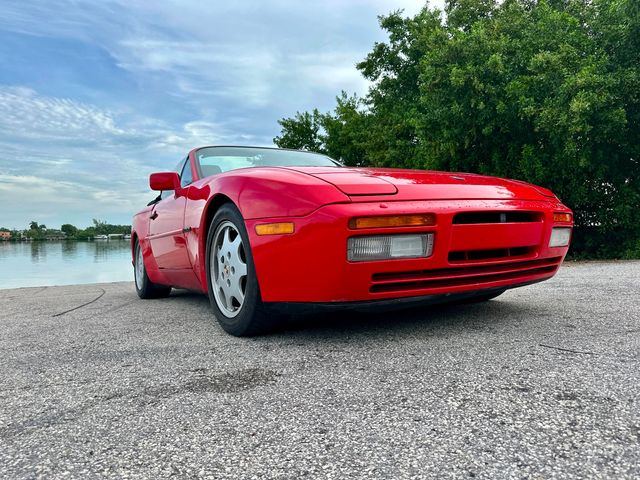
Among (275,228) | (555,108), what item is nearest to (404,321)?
(275,228)

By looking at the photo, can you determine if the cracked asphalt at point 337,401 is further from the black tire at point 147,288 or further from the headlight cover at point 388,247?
the black tire at point 147,288

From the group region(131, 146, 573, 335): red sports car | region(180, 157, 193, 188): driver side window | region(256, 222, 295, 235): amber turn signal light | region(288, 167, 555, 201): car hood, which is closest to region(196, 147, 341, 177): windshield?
region(180, 157, 193, 188): driver side window

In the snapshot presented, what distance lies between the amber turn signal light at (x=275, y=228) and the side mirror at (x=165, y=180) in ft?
5.03

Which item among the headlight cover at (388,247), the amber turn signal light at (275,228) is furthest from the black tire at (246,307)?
the headlight cover at (388,247)

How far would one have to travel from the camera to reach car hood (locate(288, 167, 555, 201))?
2297mm

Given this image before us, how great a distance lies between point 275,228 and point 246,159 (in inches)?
63.9

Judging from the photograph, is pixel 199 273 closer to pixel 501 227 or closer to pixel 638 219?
pixel 501 227

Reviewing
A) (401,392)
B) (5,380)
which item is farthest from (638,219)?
(5,380)

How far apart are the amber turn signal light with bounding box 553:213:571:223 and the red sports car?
0.02m

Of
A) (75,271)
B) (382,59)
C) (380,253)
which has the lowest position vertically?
(75,271)

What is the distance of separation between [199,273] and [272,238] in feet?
3.34

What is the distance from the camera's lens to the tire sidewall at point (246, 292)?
249 centimetres

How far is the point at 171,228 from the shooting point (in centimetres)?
374

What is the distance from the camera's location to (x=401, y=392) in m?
1.63
